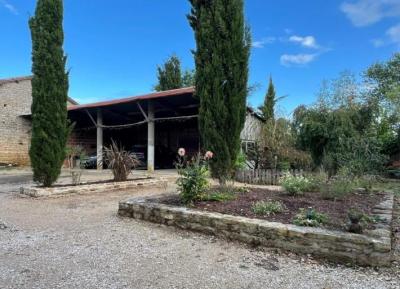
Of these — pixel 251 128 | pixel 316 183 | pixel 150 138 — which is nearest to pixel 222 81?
pixel 316 183

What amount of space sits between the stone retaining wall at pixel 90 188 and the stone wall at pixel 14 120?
12217 millimetres

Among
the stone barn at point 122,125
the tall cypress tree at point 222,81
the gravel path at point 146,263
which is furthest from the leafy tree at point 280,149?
the gravel path at point 146,263

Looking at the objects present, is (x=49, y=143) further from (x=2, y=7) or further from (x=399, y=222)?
(x=399, y=222)

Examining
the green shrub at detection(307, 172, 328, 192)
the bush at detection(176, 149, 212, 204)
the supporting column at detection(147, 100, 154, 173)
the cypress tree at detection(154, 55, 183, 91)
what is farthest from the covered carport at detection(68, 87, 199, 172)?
the bush at detection(176, 149, 212, 204)

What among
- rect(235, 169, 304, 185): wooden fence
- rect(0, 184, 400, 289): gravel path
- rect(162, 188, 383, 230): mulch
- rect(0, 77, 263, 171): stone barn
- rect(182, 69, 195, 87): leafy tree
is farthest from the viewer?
rect(182, 69, 195, 87): leafy tree

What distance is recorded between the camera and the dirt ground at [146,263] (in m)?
3.14

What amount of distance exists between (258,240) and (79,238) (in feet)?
8.29

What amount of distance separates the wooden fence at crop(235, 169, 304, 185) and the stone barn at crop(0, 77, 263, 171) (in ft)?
13.4

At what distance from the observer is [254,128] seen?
651 inches

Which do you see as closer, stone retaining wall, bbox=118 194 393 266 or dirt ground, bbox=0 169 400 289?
dirt ground, bbox=0 169 400 289

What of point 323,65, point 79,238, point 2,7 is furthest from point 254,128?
point 79,238

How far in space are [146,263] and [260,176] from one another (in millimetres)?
8469

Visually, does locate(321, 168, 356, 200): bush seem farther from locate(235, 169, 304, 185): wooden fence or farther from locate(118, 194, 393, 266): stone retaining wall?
locate(235, 169, 304, 185): wooden fence

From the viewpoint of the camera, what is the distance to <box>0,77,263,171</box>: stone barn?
52.4 feet
